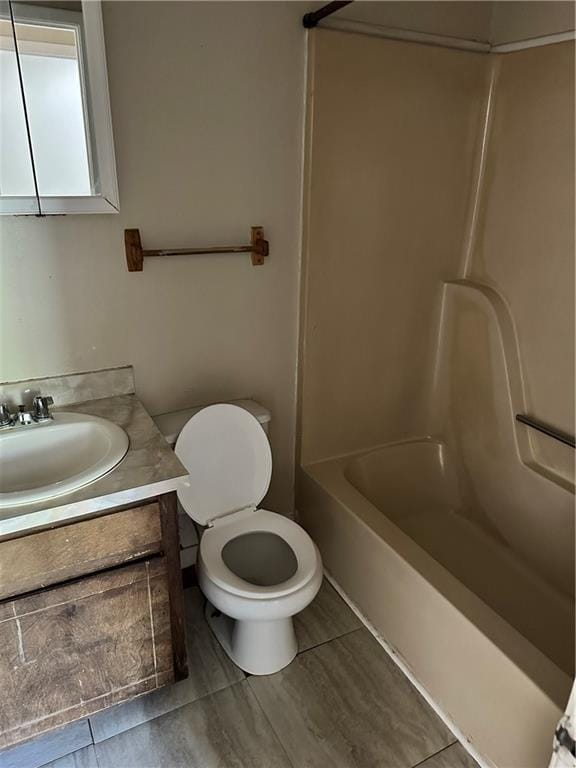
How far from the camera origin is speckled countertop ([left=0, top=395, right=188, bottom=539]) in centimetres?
119

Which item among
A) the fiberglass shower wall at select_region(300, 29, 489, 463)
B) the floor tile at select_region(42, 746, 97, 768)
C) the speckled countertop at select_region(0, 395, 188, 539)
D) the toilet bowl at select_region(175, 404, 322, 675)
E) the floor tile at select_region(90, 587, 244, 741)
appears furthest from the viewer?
the fiberglass shower wall at select_region(300, 29, 489, 463)

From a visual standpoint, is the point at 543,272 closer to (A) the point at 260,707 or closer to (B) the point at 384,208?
(B) the point at 384,208

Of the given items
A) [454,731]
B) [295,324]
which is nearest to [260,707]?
[454,731]

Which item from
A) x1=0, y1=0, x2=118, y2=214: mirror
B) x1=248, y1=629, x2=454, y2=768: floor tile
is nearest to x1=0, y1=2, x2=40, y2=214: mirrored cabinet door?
x1=0, y1=0, x2=118, y2=214: mirror

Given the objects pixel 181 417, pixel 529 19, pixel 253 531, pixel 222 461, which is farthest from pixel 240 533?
pixel 529 19

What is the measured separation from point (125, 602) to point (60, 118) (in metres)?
1.30

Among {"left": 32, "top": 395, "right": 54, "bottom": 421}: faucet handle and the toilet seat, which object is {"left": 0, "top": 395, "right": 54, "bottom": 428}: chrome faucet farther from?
the toilet seat

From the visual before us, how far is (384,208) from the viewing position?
2002 mm

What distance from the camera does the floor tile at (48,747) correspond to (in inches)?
58.5

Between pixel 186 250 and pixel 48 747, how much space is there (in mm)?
1512

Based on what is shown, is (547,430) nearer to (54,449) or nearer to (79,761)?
(54,449)

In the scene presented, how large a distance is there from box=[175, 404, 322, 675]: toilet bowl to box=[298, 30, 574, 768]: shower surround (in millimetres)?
282

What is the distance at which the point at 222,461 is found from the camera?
185 centimetres

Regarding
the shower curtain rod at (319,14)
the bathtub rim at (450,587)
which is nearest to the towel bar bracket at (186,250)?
the shower curtain rod at (319,14)
